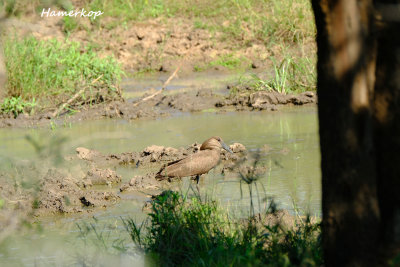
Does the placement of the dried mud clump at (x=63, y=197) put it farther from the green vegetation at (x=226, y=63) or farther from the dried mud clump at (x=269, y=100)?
the green vegetation at (x=226, y=63)

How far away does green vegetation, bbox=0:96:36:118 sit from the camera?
11.7 meters

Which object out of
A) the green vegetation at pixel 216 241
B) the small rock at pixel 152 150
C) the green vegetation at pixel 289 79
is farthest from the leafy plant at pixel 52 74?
the green vegetation at pixel 216 241

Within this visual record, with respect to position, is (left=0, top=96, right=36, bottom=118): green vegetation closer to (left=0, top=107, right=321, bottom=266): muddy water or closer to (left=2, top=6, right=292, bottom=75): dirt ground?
(left=0, top=107, right=321, bottom=266): muddy water

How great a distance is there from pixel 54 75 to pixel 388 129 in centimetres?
922

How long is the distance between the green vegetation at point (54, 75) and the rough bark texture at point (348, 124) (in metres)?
8.79

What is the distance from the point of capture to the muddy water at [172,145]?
18.9 ft

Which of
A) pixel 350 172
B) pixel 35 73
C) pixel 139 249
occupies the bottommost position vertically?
pixel 139 249

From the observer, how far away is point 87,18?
1672cm

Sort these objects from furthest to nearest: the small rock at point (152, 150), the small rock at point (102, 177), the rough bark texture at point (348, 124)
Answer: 1. the small rock at point (152, 150)
2. the small rock at point (102, 177)
3. the rough bark texture at point (348, 124)

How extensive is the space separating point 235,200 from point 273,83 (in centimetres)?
575

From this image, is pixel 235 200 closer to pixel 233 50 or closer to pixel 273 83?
pixel 273 83

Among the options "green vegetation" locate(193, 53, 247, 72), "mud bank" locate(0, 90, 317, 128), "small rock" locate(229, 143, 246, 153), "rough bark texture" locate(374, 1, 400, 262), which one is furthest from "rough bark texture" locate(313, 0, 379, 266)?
"green vegetation" locate(193, 53, 247, 72)

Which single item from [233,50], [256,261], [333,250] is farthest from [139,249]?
[233,50]

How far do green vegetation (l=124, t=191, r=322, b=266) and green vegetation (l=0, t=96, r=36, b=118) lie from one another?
6.72 metres
